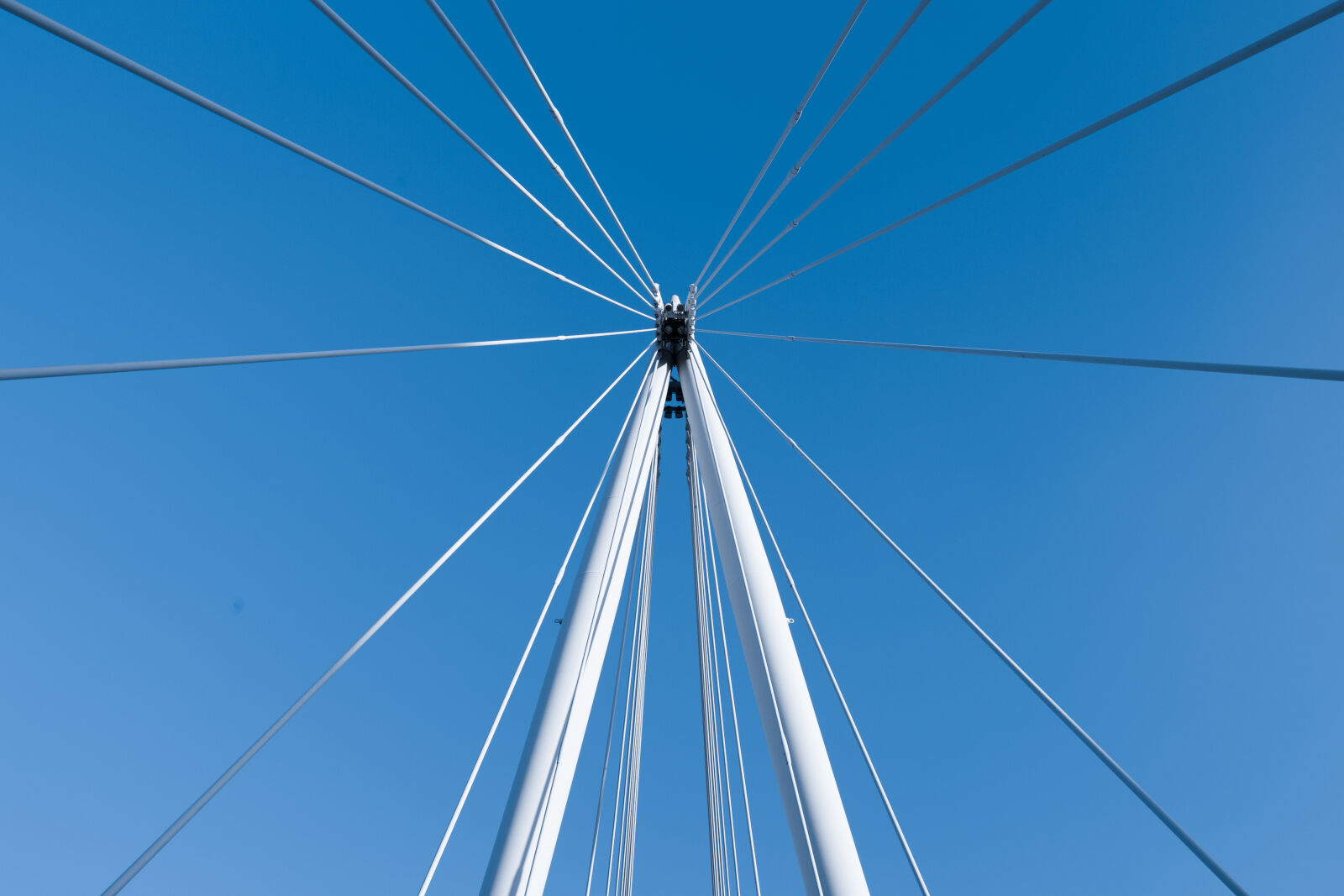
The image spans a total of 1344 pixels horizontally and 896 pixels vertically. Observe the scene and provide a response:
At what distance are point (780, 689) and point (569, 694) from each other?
172cm

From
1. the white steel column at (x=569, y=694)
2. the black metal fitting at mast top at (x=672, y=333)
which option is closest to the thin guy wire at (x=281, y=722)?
the white steel column at (x=569, y=694)

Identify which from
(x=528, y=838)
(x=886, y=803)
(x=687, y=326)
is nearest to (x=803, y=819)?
(x=886, y=803)

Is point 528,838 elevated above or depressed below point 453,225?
below

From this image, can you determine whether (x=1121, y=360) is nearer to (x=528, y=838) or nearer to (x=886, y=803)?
(x=886, y=803)

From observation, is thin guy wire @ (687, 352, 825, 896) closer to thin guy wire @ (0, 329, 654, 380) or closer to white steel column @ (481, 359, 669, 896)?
white steel column @ (481, 359, 669, 896)

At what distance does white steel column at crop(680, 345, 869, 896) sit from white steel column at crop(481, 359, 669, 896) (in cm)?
82

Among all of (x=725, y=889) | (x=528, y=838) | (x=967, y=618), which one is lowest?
(x=725, y=889)

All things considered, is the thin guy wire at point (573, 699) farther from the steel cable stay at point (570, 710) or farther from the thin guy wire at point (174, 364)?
the thin guy wire at point (174, 364)

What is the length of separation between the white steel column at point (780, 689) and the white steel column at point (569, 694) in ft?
2.67

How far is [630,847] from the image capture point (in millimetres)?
10023

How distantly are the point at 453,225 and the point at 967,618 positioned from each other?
16.0 ft

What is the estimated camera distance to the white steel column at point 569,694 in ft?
18.6

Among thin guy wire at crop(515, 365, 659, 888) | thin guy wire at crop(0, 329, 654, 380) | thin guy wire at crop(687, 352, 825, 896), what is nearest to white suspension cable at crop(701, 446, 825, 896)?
thin guy wire at crop(687, 352, 825, 896)

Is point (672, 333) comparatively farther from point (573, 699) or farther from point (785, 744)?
point (785, 744)
